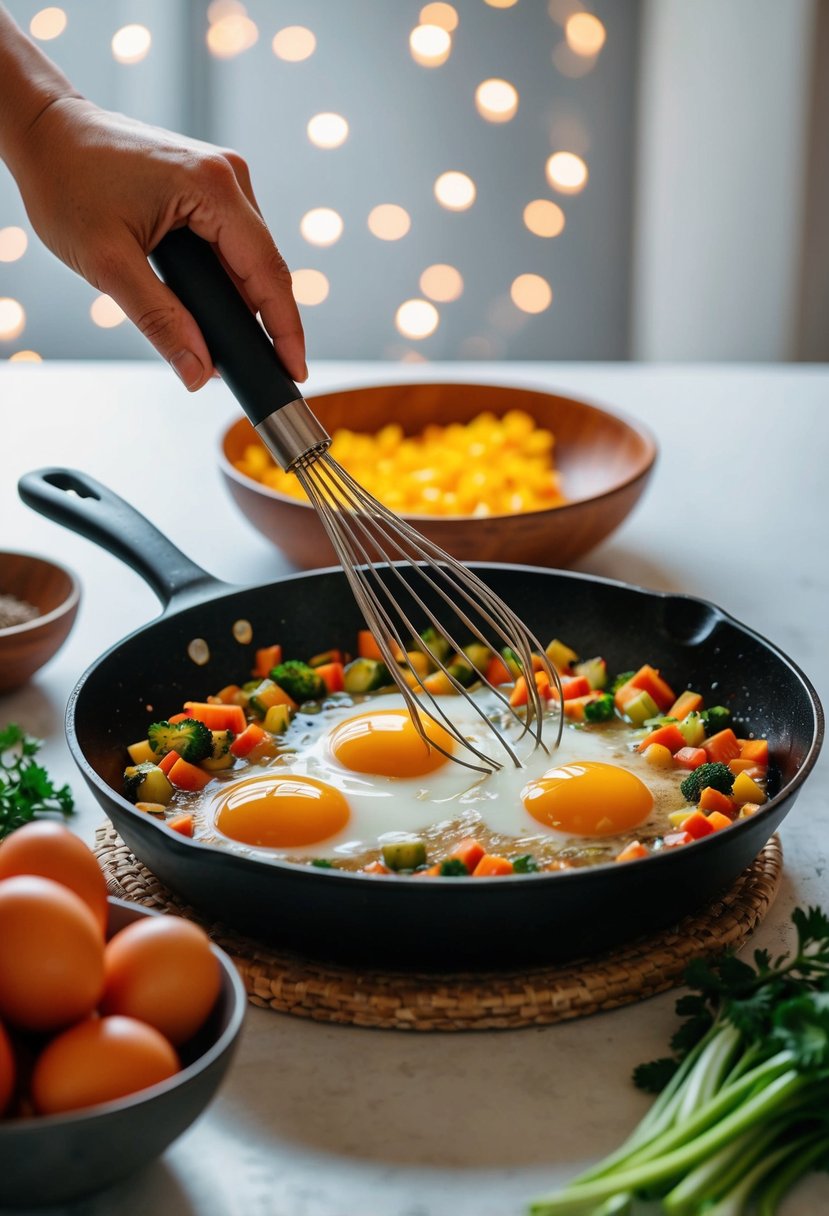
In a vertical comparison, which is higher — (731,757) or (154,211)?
(154,211)

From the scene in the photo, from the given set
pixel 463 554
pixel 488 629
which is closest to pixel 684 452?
pixel 463 554

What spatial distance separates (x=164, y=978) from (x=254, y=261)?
0.83 meters

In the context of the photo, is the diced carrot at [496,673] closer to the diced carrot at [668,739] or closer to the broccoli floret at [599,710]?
the broccoli floret at [599,710]

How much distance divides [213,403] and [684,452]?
1130 mm

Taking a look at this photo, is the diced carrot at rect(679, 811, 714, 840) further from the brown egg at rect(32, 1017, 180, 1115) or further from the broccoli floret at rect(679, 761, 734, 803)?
the brown egg at rect(32, 1017, 180, 1115)

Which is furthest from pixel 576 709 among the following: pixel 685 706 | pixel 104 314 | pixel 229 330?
pixel 104 314

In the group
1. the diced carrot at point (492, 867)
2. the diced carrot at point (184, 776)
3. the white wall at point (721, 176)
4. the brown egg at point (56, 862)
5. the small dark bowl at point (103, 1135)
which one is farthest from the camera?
the white wall at point (721, 176)

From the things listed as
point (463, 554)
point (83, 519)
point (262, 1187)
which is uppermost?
point (83, 519)

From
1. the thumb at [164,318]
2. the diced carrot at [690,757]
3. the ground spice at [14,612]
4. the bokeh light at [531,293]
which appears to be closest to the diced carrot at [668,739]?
the diced carrot at [690,757]

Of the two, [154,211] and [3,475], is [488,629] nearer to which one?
[154,211]

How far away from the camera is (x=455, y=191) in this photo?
496cm

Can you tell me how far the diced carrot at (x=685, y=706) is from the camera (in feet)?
5.30

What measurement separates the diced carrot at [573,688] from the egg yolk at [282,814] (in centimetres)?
38

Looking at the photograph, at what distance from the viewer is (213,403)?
3.21m
